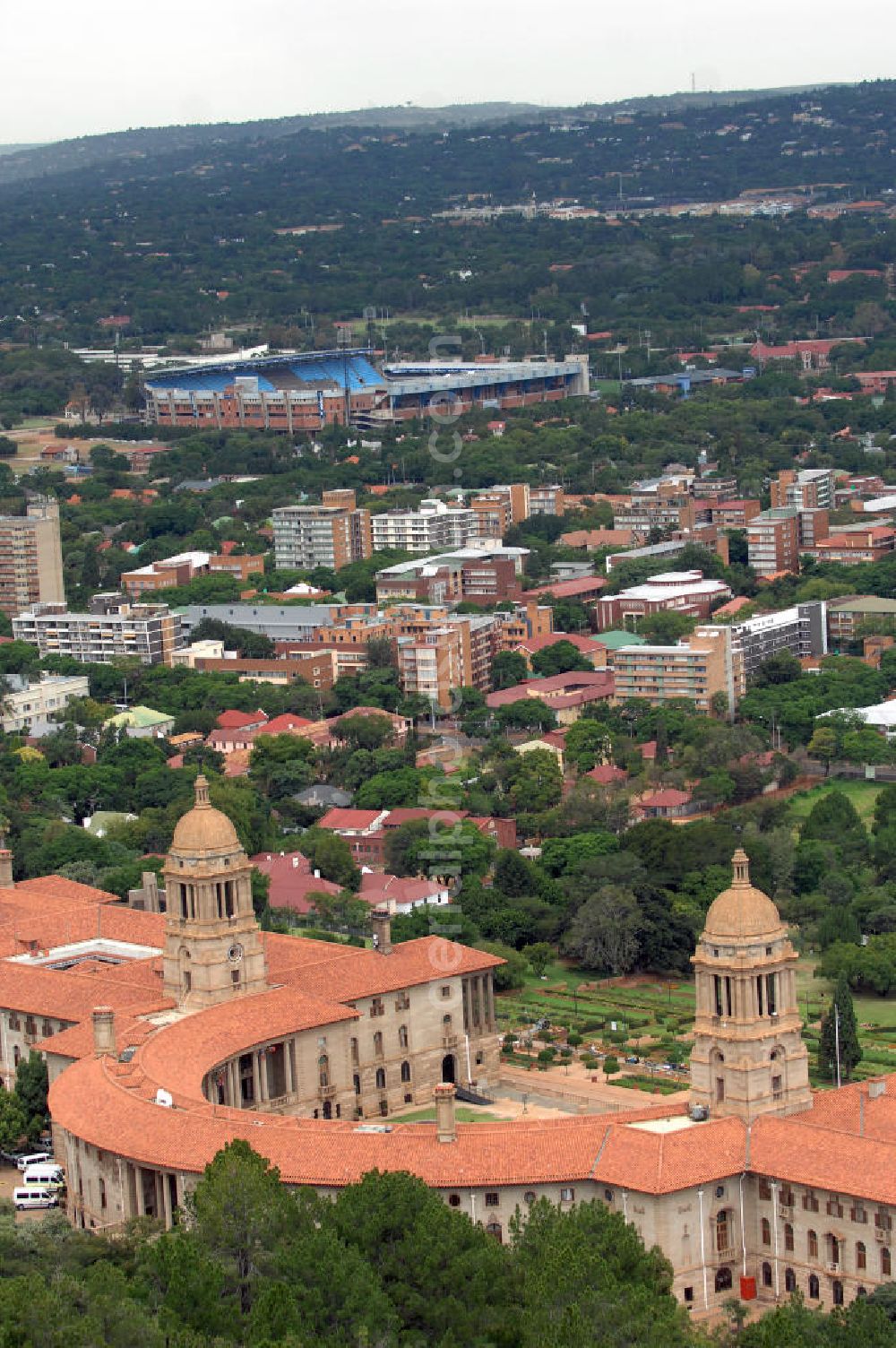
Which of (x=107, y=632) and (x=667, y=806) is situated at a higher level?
(x=107, y=632)

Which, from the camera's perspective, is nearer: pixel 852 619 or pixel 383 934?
pixel 383 934

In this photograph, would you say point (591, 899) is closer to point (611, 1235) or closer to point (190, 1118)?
point (190, 1118)

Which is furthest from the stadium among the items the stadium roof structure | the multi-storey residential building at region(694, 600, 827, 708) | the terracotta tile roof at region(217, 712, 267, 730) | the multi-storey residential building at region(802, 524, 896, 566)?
the terracotta tile roof at region(217, 712, 267, 730)

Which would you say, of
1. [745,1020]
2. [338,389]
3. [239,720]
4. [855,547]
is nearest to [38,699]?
[239,720]

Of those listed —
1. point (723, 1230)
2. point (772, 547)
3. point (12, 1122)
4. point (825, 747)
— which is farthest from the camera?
point (772, 547)

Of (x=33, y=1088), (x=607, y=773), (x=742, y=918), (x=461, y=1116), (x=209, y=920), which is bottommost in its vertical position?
(x=607, y=773)

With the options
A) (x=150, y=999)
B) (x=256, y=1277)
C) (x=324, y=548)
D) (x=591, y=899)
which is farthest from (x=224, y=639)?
(x=256, y=1277)

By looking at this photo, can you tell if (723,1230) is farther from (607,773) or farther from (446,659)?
(446,659)

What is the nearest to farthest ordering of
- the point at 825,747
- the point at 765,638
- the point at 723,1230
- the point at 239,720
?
1. the point at 723,1230
2. the point at 825,747
3. the point at 239,720
4. the point at 765,638
